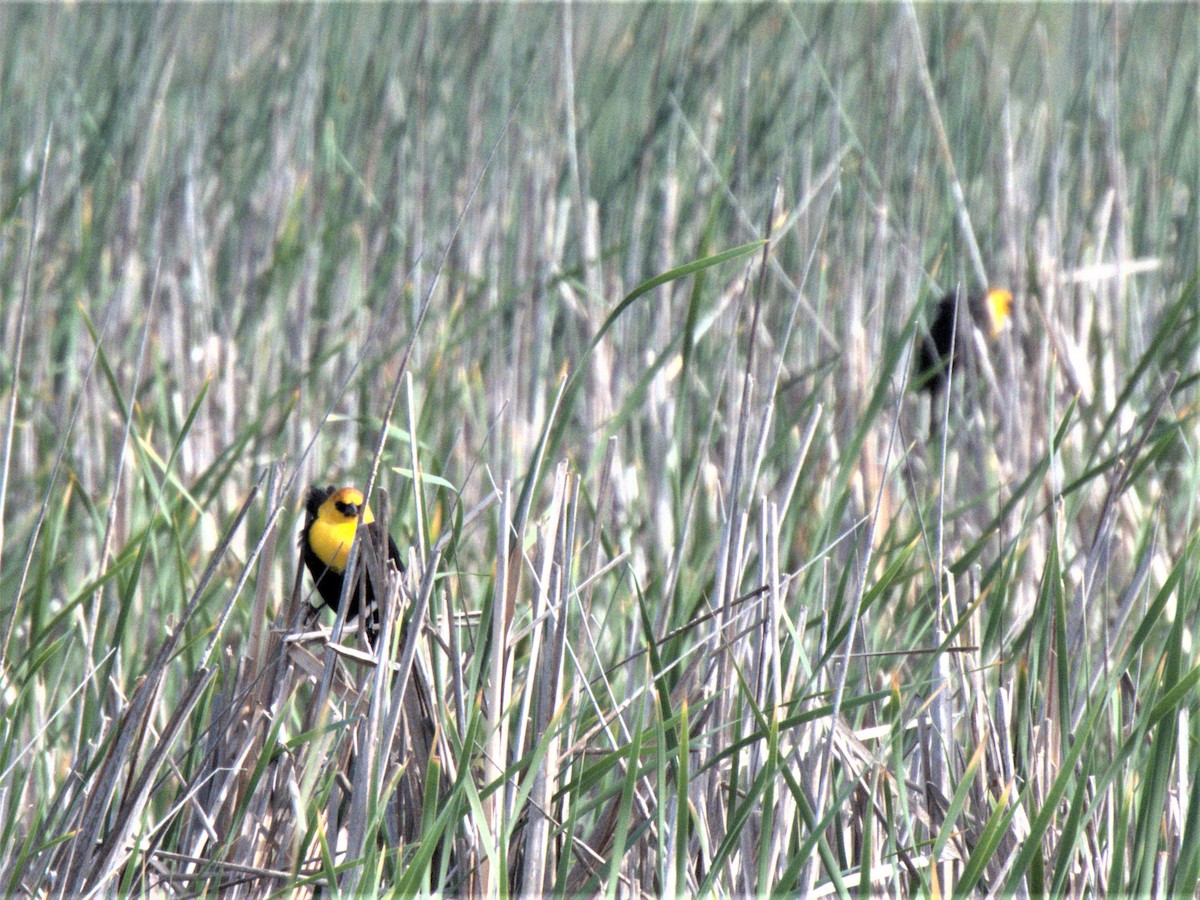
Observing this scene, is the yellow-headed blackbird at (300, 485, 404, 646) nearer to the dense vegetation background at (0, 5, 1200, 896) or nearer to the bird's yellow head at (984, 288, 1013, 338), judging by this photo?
the dense vegetation background at (0, 5, 1200, 896)

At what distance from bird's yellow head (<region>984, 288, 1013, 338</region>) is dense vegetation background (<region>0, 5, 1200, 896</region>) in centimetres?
6

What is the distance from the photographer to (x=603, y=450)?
1779 mm

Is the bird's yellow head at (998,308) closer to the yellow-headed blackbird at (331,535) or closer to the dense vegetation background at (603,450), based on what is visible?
the dense vegetation background at (603,450)

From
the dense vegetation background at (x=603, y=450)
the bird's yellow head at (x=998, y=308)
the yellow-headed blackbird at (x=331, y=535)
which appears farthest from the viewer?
the bird's yellow head at (x=998, y=308)

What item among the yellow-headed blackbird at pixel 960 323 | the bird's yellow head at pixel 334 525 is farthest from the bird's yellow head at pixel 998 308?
the bird's yellow head at pixel 334 525

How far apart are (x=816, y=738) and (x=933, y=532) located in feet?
2.00

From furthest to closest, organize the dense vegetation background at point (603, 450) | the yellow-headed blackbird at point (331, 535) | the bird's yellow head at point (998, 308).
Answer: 1. the bird's yellow head at point (998, 308)
2. the yellow-headed blackbird at point (331, 535)
3. the dense vegetation background at point (603, 450)

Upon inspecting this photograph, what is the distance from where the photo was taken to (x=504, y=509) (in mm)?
1012

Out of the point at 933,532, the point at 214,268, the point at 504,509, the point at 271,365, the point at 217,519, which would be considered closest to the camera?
the point at 504,509

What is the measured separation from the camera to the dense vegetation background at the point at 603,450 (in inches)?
42.2

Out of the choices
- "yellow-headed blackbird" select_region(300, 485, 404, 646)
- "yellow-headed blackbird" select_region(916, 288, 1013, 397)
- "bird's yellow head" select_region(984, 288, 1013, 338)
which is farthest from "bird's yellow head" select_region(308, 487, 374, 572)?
"bird's yellow head" select_region(984, 288, 1013, 338)

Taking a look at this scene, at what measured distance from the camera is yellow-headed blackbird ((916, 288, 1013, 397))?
2274 mm

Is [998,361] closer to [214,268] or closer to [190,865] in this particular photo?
[214,268]

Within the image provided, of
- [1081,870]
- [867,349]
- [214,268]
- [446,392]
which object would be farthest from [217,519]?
[1081,870]
